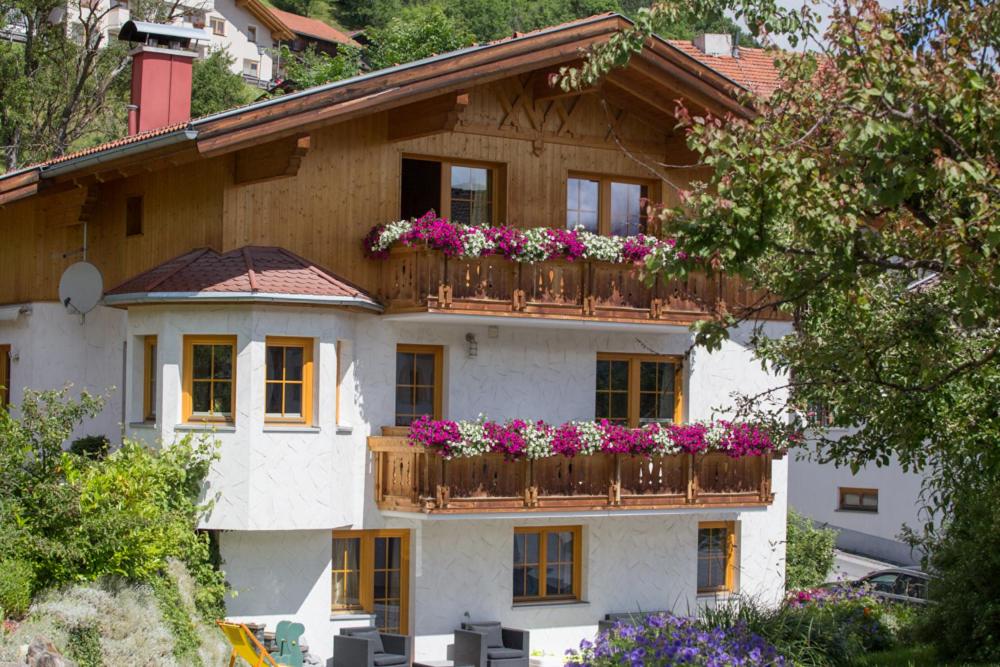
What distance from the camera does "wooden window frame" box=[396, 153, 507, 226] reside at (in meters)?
21.0

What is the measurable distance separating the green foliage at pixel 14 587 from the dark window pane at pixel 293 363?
521 centimetres

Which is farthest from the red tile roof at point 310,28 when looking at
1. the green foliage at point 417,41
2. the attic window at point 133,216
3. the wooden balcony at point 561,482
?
the wooden balcony at point 561,482

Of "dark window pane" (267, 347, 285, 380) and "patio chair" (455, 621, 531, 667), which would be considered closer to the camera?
"dark window pane" (267, 347, 285, 380)

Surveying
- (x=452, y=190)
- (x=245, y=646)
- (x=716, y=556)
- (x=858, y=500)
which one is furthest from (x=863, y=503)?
(x=245, y=646)

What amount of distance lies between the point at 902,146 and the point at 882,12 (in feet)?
4.17

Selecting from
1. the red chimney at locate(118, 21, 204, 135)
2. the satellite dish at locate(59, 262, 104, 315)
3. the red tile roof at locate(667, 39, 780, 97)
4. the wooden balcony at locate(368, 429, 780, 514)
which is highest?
the red tile roof at locate(667, 39, 780, 97)

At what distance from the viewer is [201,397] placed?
19.6m

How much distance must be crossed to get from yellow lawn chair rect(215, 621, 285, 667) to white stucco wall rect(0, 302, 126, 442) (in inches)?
223

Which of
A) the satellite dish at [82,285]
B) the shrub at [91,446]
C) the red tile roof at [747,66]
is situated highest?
the red tile roof at [747,66]

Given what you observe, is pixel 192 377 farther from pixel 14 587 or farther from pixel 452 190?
pixel 14 587

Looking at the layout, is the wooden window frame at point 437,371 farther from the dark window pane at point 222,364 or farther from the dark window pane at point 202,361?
the dark window pane at point 202,361

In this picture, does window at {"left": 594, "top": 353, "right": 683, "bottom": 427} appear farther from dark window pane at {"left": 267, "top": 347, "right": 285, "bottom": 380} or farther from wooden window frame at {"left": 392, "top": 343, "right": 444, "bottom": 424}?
dark window pane at {"left": 267, "top": 347, "right": 285, "bottom": 380}

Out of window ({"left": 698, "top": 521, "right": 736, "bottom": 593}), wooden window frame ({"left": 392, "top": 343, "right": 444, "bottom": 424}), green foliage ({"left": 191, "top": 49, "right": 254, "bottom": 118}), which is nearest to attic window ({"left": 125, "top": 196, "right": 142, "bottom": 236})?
wooden window frame ({"left": 392, "top": 343, "right": 444, "bottom": 424})

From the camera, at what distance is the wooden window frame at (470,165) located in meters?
21.0
